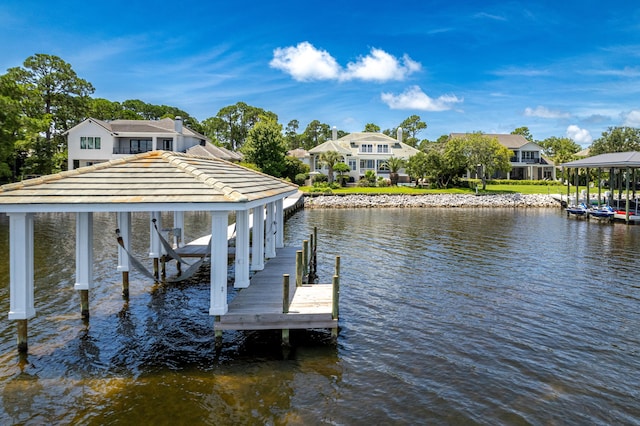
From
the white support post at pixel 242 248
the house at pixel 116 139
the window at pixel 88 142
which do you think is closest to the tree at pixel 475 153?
the house at pixel 116 139

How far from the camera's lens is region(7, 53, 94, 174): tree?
199 ft

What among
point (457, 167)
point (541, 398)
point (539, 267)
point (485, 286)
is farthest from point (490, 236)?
point (457, 167)

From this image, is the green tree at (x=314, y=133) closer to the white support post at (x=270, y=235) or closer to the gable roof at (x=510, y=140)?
the gable roof at (x=510, y=140)

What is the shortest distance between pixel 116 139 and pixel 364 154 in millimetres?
35090

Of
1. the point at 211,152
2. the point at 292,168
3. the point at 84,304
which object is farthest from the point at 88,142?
the point at 84,304

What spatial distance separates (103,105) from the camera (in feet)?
255

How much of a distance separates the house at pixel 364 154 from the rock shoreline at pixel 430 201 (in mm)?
13686

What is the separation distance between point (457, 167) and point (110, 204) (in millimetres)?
60330

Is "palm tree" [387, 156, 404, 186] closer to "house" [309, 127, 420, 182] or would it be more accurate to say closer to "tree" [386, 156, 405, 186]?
"tree" [386, 156, 405, 186]

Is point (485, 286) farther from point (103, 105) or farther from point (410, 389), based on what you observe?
point (103, 105)

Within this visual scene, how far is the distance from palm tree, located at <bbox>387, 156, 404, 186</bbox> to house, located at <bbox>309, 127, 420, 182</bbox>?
6.72 ft

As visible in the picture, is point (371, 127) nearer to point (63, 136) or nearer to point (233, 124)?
point (233, 124)

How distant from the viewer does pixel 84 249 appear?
1267cm

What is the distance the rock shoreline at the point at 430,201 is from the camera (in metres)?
55.0
